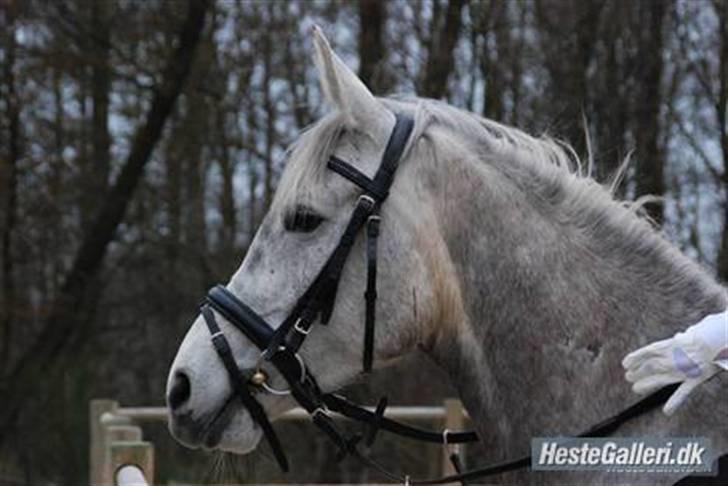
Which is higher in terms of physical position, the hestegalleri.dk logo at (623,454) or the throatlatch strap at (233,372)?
the throatlatch strap at (233,372)

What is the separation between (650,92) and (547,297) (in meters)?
7.65

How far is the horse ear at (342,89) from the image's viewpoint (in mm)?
2736

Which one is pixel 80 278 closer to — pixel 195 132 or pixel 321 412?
pixel 195 132

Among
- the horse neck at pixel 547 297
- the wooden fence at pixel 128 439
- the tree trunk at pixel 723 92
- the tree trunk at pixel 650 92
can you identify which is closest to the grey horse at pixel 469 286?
the horse neck at pixel 547 297

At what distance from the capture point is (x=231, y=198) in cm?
1275

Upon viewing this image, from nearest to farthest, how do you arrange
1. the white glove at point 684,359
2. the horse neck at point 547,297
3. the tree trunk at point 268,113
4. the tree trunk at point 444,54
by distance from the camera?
1. the white glove at point 684,359
2. the horse neck at point 547,297
3. the tree trunk at point 444,54
4. the tree trunk at point 268,113

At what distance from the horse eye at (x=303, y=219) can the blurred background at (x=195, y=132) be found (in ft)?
20.1

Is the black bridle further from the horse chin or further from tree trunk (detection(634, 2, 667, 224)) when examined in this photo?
tree trunk (detection(634, 2, 667, 224))

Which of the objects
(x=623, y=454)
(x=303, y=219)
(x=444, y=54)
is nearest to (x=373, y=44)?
(x=444, y=54)

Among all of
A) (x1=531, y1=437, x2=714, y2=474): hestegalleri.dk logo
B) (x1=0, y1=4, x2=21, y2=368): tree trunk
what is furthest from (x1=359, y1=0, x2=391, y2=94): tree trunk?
(x1=531, y1=437, x2=714, y2=474): hestegalleri.dk logo

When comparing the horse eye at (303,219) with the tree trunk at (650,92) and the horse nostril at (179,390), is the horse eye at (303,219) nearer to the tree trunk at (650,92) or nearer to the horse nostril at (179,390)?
the horse nostril at (179,390)

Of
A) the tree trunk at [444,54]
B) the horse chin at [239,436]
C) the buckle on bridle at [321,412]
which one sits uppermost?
the tree trunk at [444,54]

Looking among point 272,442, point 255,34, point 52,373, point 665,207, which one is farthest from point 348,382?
point 52,373

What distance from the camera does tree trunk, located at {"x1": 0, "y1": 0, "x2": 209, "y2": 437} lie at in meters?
11.8
